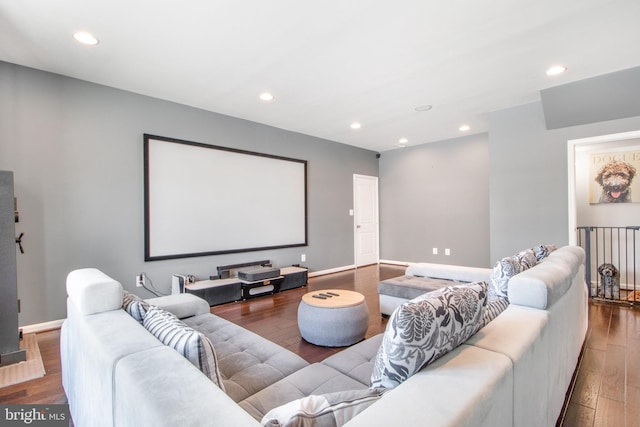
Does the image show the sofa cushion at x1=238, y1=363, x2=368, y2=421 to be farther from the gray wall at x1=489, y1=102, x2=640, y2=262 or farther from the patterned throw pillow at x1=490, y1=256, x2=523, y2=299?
the gray wall at x1=489, y1=102, x2=640, y2=262

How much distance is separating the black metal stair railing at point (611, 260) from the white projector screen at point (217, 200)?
4.18 meters

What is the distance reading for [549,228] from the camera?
3.97 metres

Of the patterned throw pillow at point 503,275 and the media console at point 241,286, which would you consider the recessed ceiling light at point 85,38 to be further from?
the patterned throw pillow at point 503,275

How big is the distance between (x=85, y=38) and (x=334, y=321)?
307 cm

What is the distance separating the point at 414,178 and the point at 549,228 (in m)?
2.76

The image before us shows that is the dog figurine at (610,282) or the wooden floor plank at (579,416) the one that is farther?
the dog figurine at (610,282)

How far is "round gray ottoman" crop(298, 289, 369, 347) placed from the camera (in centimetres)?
247

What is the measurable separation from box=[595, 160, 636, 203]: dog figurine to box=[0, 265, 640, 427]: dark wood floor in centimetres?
166

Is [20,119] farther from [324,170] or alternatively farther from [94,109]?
[324,170]

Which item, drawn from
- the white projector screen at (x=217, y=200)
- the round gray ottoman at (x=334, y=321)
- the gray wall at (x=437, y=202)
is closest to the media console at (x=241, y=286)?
the white projector screen at (x=217, y=200)

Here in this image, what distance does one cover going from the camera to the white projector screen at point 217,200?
3.75m

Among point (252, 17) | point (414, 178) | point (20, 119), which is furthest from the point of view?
point (414, 178)

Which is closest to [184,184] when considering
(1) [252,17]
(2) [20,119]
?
(2) [20,119]

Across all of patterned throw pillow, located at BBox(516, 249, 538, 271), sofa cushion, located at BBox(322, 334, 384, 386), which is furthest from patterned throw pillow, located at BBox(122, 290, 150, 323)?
patterned throw pillow, located at BBox(516, 249, 538, 271)
